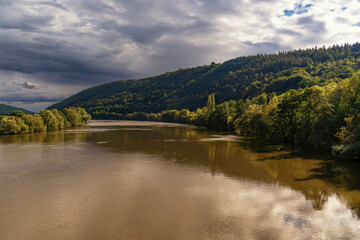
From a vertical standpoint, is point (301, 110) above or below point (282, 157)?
above

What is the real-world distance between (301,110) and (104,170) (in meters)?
43.7

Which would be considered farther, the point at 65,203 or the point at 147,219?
the point at 65,203

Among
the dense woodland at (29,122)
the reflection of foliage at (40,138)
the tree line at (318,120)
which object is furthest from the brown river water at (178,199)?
the dense woodland at (29,122)

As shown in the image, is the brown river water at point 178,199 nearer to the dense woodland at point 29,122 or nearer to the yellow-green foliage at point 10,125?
the yellow-green foliage at point 10,125

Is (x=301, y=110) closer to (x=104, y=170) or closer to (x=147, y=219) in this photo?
(x=104, y=170)

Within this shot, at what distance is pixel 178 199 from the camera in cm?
2166

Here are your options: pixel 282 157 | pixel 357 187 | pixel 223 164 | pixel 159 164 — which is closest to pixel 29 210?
pixel 159 164

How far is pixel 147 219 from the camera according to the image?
57.3 feet

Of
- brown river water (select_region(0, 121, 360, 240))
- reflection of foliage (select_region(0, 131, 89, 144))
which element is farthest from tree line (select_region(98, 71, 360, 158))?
reflection of foliage (select_region(0, 131, 89, 144))

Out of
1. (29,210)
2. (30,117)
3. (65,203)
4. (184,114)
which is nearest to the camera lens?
(29,210)

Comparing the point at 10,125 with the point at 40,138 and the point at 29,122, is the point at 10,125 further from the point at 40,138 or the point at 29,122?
the point at 40,138

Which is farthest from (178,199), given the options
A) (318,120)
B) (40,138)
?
(40,138)

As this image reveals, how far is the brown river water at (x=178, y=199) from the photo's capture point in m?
16.0

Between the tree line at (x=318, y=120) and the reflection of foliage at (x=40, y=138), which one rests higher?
the tree line at (x=318, y=120)
